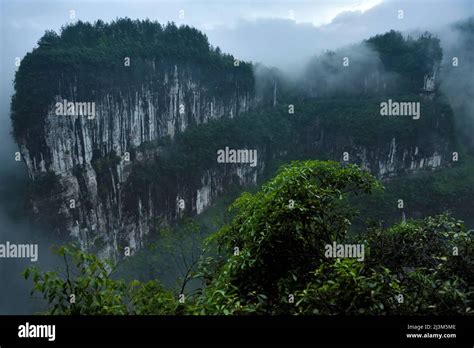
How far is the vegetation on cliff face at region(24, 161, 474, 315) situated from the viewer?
245cm

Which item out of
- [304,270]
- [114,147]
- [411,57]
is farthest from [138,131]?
[304,270]

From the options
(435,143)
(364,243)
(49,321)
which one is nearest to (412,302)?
(364,243)

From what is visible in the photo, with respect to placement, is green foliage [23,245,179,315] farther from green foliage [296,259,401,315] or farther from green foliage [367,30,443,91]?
green foliage [367,30,443,91]

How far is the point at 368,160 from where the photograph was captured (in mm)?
13719

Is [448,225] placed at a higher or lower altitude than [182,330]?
higher

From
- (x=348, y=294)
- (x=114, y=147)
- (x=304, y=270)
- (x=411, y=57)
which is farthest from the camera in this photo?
(x=114, y=147)

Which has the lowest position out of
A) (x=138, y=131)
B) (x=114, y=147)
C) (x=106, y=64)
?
(x=114, y=147)

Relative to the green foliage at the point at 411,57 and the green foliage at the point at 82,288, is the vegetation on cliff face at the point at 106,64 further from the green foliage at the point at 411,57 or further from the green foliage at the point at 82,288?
the green foliage at the point at 82,288

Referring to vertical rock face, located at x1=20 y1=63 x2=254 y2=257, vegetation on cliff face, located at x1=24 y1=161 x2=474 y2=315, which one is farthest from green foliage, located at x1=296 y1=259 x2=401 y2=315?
vertical rock face, located at x1=20 y1=63 x2=254 y2=257

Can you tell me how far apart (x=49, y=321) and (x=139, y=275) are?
957 cm

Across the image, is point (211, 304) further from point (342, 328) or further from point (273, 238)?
point (342, 328)

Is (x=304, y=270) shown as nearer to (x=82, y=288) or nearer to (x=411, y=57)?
(x=82, y=288)

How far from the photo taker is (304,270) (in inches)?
114

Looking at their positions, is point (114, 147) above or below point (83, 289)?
above
